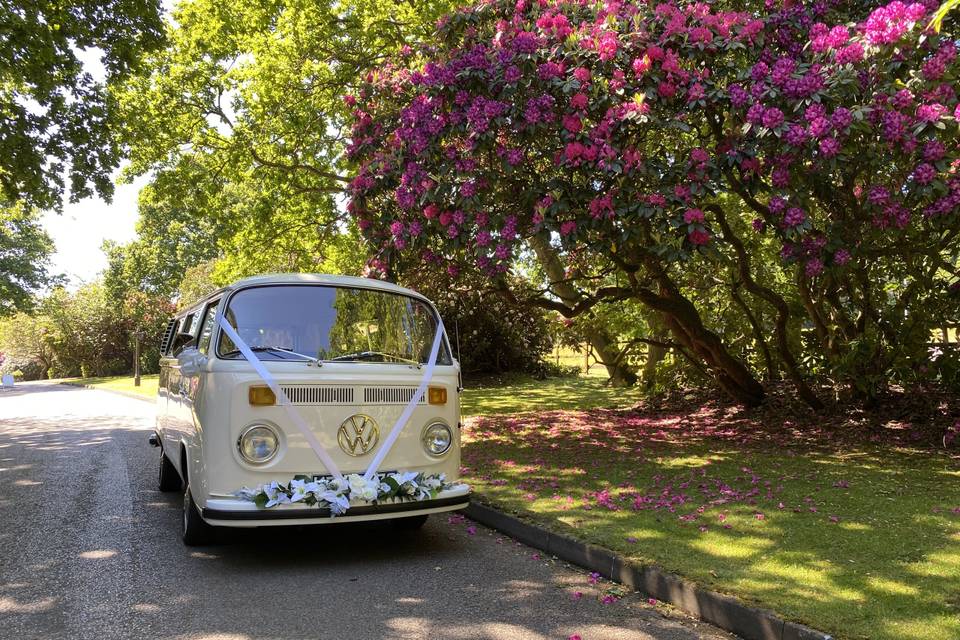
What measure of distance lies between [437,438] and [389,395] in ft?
1.73

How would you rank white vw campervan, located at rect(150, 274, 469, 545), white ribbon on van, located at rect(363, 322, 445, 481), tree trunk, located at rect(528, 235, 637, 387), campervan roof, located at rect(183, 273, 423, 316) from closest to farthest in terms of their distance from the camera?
white vw campervan, located at rect(150, 274, 469, 545) → white ribbon on van, located at rect(363, 322, 445, 481) → campervan roof, located at rect(183, 273, 423, 316) → tree trunk, located at rect(528, 235, 637, 387)

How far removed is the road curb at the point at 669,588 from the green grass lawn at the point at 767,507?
0.12 metres

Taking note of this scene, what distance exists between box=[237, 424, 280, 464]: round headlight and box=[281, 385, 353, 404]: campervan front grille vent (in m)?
0.27

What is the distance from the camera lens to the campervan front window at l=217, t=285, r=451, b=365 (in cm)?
519

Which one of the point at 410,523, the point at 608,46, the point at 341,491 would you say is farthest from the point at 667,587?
the point at 608,46

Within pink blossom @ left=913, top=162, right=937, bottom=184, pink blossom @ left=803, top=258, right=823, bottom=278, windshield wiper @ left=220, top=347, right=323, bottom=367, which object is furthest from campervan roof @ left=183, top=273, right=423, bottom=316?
pink blossom @ left=913, top=162, right=937, bottom=184

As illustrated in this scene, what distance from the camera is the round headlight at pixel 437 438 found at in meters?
5.26

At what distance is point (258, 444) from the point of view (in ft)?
15.6

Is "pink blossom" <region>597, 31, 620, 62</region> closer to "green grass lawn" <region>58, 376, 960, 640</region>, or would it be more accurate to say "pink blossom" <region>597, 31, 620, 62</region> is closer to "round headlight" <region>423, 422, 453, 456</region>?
"round headlight" <region>423, 422, 453, 456</region>

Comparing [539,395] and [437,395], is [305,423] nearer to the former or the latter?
[437,395]

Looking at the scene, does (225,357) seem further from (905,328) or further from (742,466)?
(905,328)

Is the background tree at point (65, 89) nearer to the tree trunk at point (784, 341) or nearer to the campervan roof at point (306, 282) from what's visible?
the campervan roof at point (306, 282)

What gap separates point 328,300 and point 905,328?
824cm

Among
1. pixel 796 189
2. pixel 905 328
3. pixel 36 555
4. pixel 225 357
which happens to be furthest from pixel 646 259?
pixel 36 555
